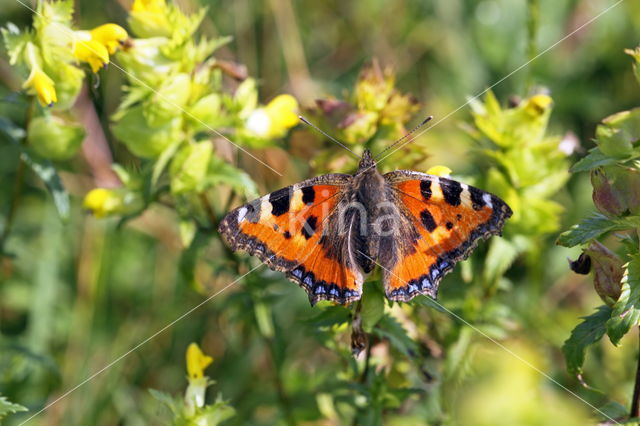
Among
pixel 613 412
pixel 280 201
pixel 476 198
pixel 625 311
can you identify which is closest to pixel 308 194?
pixel 280 201

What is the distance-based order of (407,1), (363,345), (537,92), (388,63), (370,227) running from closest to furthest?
(363,345), (370,227), (537,92), (388,63), (407,1)

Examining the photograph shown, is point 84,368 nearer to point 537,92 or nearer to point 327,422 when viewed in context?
point 327,422

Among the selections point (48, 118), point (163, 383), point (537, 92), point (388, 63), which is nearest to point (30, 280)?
point (163, 383)

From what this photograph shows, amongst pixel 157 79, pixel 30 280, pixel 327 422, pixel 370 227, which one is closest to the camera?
pixel 370 227

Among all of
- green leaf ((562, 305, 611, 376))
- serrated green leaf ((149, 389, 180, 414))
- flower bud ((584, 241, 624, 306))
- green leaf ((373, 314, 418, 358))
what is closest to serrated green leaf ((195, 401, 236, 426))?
serrated green leaf ((149, 389, 180, 414))

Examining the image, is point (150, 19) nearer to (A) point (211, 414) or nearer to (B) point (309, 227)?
(B) point (309, 227)

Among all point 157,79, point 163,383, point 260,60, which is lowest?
point 163,383
